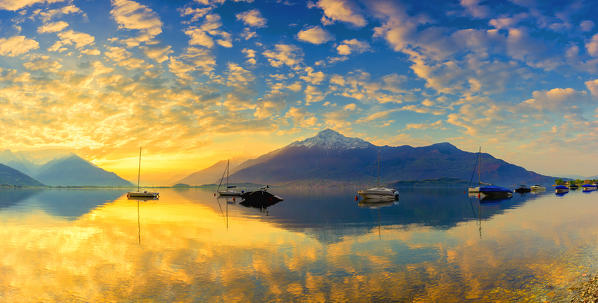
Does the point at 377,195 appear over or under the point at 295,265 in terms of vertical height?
over

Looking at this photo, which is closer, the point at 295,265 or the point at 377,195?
the point at 295,265

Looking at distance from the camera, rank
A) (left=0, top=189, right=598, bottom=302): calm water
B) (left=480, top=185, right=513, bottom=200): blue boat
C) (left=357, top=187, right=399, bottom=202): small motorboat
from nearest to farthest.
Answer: (left=0, top=189, right=598, bottom=302): calm water → (left=357, top=187, right=399, bottom=202): small motorboat → (left=480, top=185, right=513, bottom=200): blue boat

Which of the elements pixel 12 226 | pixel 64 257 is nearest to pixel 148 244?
pixel 64 257

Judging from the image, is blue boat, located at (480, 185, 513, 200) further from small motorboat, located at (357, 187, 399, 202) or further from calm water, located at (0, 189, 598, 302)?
calm water, located at (0, 189, 598, 302)

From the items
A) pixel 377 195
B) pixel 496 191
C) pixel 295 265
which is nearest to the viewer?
pixel 295 265

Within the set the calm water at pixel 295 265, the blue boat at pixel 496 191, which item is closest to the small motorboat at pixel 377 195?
the blue boat at pixel 496 191

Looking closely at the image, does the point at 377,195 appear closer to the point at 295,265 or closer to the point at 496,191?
the point at 496,191

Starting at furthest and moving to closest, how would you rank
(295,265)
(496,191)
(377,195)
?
1. (496,191)
2. (377,195)
3. (295,265)

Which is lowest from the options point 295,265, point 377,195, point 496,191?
point 295,265

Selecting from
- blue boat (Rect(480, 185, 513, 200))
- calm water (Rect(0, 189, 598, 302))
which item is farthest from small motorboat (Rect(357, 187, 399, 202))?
calm water (Rect(0, 189, 598, 302))

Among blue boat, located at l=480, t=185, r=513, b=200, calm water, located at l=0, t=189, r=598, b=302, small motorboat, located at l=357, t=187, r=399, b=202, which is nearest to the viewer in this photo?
calm water, located at l=0, t=189, r=598, b=302

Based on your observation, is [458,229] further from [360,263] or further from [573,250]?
[360,263]

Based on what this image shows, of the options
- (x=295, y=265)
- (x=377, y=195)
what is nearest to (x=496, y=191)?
(x=377, y=195)

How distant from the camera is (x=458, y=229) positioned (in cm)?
4691
